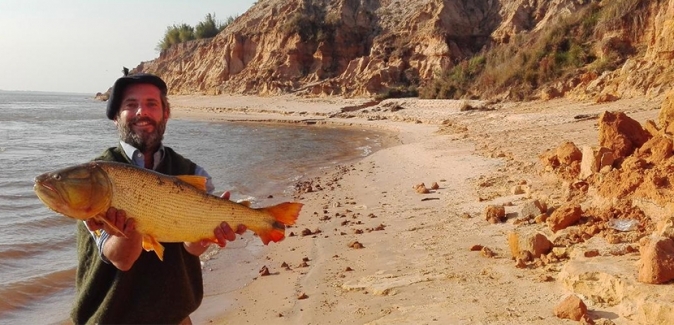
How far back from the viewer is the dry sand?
15.9ft

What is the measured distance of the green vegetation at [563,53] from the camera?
22.2 m

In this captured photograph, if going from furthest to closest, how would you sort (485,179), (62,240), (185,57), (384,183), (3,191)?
(185,57), (3,191), (384,183), (485,179), (62,240)

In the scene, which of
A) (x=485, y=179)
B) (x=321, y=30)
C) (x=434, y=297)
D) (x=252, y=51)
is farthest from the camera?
(x=252, y=51)

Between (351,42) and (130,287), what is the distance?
1860 inches

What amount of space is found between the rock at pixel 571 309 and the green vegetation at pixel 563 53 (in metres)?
19.1

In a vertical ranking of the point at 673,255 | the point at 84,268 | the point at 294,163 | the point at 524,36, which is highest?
the point at 524,36

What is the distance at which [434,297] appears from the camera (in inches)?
199

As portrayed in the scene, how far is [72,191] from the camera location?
2.20 meters

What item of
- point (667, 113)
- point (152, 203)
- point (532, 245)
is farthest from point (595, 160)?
point (152, 203)

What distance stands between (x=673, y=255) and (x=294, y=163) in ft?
47.8

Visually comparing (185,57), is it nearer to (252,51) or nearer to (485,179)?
(252,51)

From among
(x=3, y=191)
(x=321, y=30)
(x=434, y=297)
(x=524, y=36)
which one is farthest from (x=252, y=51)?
(x=434, y=297)

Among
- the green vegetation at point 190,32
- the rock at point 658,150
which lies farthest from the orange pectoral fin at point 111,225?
the green vegetation at point 190,32

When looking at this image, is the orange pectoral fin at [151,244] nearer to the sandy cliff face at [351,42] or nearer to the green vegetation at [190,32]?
the sandy cliff face at [351,42]
